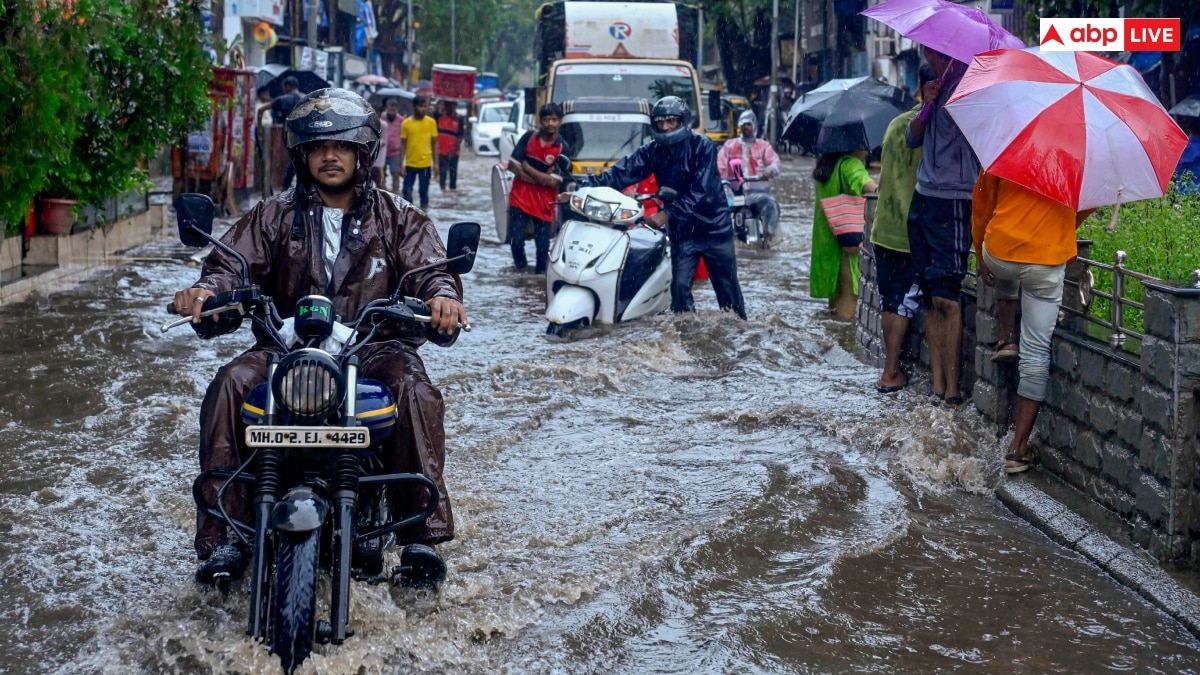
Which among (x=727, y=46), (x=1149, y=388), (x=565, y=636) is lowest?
(x=565, y=636)

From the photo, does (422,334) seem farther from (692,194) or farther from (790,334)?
(790,334)

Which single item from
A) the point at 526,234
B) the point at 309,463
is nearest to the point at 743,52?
the point at 526,234

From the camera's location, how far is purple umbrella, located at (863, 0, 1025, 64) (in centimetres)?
698

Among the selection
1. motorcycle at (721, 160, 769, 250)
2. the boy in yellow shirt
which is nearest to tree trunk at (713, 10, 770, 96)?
the boy in yellow shirt

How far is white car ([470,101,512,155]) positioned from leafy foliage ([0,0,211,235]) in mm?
24331

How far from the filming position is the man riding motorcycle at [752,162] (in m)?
15.5

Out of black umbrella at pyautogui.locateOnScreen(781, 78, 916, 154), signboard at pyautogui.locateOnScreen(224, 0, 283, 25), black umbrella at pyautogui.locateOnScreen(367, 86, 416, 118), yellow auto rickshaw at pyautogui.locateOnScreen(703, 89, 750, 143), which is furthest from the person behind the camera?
signboard at pyautogui.locateOnScreen(224, 0, 283, 25)

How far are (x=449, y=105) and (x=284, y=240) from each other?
20.0 m

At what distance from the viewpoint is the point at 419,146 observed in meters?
Answer: 20.4

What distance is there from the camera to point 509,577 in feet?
16.5

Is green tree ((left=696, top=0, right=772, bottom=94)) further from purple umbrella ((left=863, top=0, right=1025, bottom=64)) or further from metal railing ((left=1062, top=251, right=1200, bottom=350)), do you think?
metal railing ((left=1062, top=251, right=1200, bottom=350))

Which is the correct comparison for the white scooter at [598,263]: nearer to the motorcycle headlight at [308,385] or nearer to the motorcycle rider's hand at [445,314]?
the motorcycle rider's hand at [445,314]

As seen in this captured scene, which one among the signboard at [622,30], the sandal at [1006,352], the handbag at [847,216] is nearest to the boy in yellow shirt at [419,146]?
the signboard at [622,30]

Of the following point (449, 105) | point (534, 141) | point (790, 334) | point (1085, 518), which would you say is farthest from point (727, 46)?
point (1085, 518)
